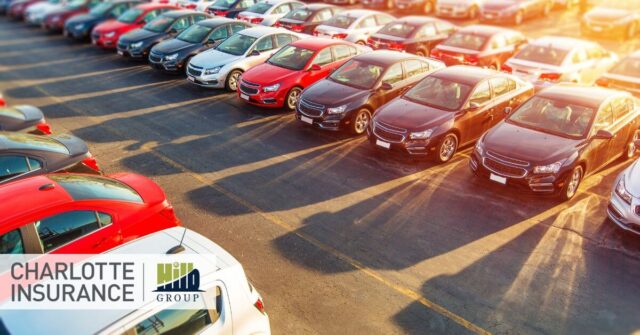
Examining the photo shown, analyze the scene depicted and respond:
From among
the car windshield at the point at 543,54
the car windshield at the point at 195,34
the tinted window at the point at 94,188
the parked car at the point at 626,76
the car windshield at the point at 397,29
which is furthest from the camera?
the car windshield at the point at 397,29

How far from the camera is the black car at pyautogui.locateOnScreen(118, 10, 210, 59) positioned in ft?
61.5

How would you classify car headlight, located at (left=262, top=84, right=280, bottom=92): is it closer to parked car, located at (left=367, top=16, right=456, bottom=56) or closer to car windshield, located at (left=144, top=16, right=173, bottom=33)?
parked car, located at (left=367, top=16, right=456, bottom=56)

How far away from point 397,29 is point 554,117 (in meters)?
9.15

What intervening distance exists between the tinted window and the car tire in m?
6.26

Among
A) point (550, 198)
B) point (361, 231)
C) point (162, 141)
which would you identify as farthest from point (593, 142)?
point (162, 141)

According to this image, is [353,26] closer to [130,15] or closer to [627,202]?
[130,15]

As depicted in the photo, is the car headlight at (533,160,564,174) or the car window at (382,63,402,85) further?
the car window at (382,63,402,85)

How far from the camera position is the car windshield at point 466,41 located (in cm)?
1669

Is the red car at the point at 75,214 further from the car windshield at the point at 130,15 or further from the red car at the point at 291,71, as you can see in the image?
the car windshield at the point at 130,15

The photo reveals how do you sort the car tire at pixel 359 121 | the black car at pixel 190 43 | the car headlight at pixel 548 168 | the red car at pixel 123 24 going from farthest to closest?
the red car at pixel 123 24 → the black car at pixel 190 43 → the car tire at pixel 359 121 → the car headlight at pixel 548 168

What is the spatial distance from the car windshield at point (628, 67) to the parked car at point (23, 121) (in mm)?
13605

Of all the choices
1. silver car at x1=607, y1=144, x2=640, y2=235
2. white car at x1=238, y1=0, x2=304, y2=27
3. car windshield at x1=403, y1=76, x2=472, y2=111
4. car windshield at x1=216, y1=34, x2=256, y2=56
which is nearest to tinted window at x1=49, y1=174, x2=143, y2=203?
car windshield at x1=403, y1=76, x2=472, y2=111

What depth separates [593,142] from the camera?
32.4 feet

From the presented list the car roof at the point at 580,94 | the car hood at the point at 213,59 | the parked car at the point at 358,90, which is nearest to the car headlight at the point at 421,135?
the parked car at the point at 358,90
